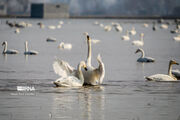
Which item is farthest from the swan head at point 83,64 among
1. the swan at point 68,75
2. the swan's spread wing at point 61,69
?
the swan's spread wing at point 61,69

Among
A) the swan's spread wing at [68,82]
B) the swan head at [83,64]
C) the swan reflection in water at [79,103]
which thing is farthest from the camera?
the swan head at [83,64]

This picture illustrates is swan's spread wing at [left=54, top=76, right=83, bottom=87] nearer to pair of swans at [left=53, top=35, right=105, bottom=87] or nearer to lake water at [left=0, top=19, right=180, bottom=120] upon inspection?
pair of swans at [left=53, top=35, right=105, bottom=87]

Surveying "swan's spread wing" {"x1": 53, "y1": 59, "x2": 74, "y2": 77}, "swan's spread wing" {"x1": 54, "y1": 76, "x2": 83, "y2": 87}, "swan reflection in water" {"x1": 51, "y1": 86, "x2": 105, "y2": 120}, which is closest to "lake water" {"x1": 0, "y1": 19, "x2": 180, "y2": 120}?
"swan reflection in water" {"x1": 51, "y1": 86, "x2": 105, "y2": 120}

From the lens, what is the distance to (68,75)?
18859mm

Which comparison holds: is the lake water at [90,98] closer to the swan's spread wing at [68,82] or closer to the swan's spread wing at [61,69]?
the swan's spread wing at [68,82]

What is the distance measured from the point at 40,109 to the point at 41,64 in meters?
12.4

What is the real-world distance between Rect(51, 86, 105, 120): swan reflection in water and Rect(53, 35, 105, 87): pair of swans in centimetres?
23

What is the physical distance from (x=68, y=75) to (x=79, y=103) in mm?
3433

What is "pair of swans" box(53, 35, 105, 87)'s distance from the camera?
18.3m

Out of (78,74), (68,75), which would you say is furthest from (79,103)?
(68,75)

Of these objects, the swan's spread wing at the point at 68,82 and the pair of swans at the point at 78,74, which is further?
the pair of swans at the point at 78,74

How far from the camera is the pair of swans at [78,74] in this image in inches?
721

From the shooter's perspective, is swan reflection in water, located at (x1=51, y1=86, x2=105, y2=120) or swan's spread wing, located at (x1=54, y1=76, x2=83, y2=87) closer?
swan reflection in water, located at (x1=51, y1=86, x2=105, y2=120)

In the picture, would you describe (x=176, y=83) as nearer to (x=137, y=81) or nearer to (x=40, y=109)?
(x=137, y=81)
